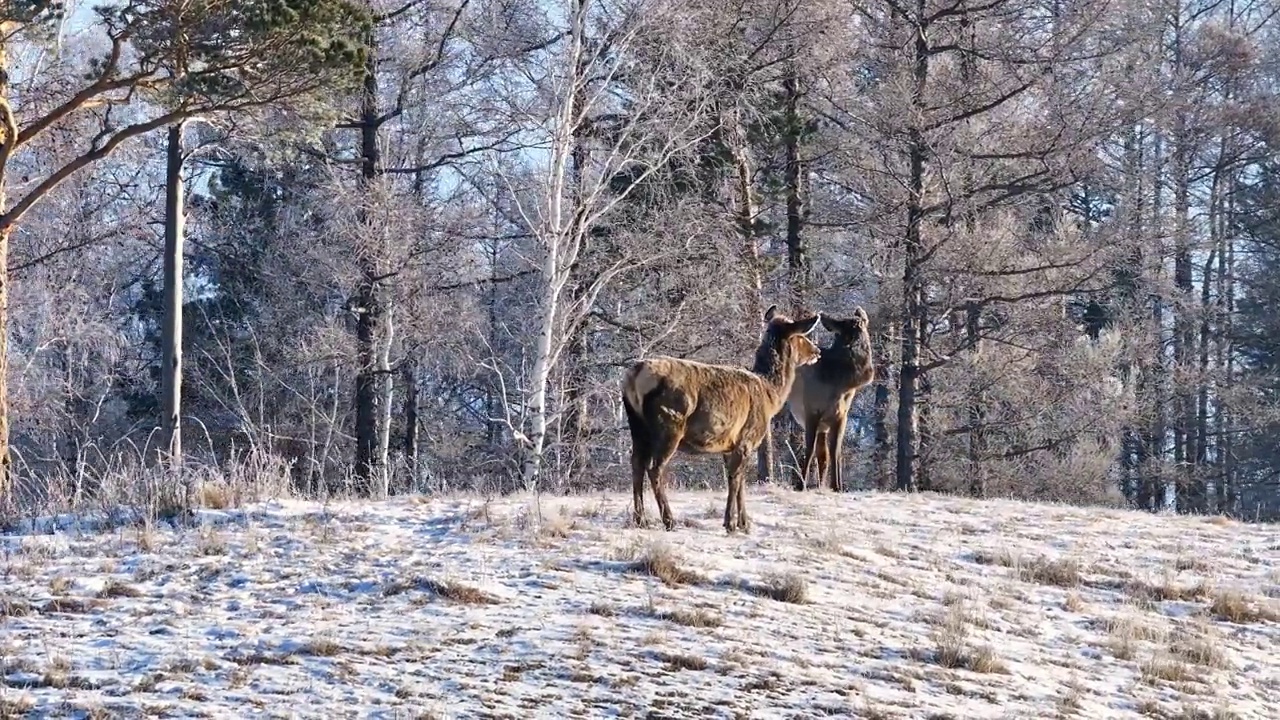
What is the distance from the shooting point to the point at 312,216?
3222cm

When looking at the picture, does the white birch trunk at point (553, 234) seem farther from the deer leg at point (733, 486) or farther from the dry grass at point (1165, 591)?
the dry grass at point (1165, 591)

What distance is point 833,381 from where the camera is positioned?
16.6 meters

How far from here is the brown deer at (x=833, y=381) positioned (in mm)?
16562

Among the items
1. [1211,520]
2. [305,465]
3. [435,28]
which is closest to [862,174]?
[435,28]

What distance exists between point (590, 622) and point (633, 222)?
18.1 meters

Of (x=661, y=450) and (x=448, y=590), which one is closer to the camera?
(x=448, y=590)

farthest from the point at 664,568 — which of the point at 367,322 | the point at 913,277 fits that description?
the point at 367,322

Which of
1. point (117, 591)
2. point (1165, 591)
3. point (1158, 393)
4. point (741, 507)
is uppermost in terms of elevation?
point (1158, 393)

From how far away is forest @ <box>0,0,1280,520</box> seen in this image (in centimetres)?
2151

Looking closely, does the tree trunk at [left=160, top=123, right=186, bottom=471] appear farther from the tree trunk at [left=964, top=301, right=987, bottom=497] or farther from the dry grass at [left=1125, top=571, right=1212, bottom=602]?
the dry grass at [left=1125, top=571, right=1212, bottom=602]

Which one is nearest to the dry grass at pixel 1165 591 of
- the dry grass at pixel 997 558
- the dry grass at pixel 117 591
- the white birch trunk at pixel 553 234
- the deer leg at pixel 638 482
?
the dry grass at pixel 997 558

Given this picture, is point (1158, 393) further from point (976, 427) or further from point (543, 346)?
point (543, 346)

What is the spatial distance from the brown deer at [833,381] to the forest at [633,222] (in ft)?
17.2

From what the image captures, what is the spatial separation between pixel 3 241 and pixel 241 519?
20.4 feet
